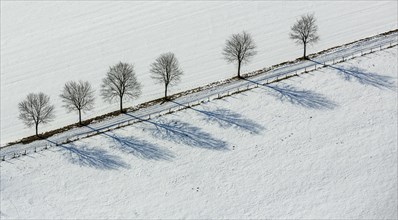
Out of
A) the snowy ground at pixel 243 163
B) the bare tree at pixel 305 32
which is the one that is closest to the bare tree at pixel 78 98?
the snowy ground at pixel 243 163

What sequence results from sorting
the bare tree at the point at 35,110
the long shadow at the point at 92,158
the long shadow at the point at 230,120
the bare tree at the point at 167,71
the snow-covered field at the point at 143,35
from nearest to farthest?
the long shadow at the point at 92,158, the long shadow at the point at 230,120, the bare tree at the point at 35,110, the bare tree at the point at 167,71, the snow-covered field at the point at 143,35

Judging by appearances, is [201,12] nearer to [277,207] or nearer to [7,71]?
[7,71]

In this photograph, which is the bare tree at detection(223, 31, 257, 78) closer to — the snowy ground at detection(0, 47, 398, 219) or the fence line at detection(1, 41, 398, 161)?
the fence line at detection(1, 41, 398, 161)

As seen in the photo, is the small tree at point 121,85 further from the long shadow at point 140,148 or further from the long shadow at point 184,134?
the long shadow at point 140,148

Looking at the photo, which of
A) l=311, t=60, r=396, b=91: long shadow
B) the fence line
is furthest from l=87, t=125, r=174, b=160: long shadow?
l=311, t=60, r=396, b=91: long shadow

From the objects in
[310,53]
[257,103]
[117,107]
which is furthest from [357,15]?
[117,107]
